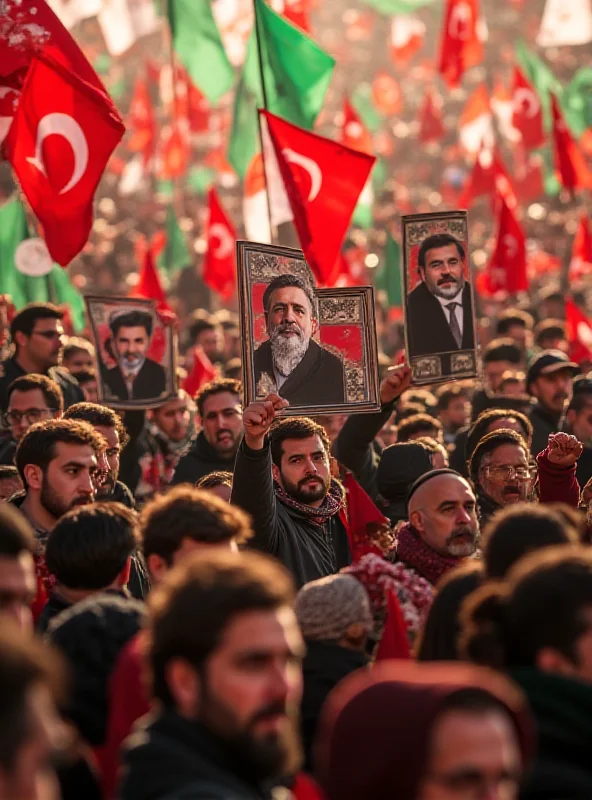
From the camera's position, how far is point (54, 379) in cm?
959

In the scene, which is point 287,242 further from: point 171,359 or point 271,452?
point 271,452

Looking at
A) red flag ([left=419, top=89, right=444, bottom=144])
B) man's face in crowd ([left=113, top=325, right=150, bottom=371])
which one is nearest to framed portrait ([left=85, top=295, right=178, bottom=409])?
man's face in crowd ([left=113, top=325, right=150, bottom=371])

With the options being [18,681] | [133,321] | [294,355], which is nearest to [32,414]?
[133,321]

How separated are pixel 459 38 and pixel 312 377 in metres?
14.8

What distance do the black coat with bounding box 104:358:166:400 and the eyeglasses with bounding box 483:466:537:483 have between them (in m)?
2.24

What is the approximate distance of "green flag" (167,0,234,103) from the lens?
542 inches

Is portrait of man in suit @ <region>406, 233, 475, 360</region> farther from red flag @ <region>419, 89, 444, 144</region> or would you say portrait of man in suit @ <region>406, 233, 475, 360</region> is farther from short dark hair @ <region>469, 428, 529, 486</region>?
red flag @ <region>419, 89, 444, 144</region>

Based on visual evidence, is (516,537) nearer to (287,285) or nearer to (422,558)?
(422,558)

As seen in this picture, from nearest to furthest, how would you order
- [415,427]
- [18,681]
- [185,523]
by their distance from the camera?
[18,681] < [185,523] < [415,427]

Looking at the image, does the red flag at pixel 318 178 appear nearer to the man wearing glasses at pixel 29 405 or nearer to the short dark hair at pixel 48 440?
the man wearing glasses at pixel 29 405

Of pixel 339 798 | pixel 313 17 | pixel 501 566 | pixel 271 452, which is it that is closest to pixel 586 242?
pixel 271 452

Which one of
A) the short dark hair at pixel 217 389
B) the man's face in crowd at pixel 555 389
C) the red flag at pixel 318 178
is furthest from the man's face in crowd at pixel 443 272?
the man's face in crowd at pixel 555 389

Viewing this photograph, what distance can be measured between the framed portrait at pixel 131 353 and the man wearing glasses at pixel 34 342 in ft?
2.20

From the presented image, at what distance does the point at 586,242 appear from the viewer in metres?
17.0
